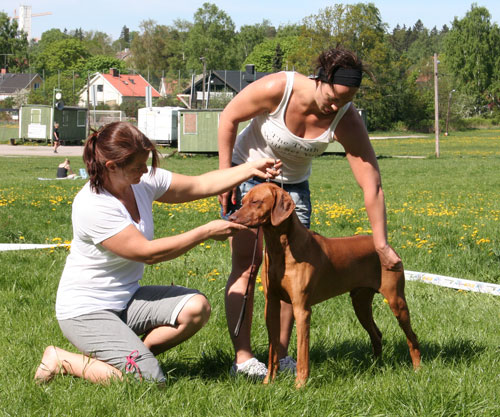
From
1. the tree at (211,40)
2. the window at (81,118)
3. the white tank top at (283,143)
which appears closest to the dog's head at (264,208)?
the white tank top at (283,143)

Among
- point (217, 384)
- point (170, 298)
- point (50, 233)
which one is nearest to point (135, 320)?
point (170, 298)

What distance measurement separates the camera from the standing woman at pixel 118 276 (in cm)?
371

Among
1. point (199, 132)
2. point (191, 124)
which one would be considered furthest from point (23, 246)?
point (191, 124)

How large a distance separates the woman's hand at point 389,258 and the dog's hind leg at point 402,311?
142mm

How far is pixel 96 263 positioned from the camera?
12.6ft

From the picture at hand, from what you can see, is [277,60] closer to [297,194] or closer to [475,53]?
[475,53]

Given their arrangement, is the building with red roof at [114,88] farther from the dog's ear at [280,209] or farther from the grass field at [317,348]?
the dog's ear at [280,209]

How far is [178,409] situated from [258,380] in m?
0.81

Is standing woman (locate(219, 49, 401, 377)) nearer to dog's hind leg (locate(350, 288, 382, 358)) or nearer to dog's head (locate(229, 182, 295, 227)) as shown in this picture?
dog's hind leg (locate(350, 288, 382, 358))

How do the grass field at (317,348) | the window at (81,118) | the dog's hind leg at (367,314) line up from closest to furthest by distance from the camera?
the grass field at (317,348)
the dog's hind leg at (367,314)
the window at (81,118)

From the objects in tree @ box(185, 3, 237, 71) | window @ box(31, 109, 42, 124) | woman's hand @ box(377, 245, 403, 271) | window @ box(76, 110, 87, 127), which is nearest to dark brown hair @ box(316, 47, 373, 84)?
woman's hand @ box(377, 245, 403, 271)

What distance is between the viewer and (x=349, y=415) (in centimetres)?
344

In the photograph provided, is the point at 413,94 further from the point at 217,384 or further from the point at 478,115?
the point at 217,384

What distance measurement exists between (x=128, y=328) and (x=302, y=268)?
105 centimetres
